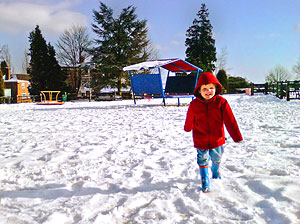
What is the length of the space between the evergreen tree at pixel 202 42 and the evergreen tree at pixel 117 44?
14.8 metres

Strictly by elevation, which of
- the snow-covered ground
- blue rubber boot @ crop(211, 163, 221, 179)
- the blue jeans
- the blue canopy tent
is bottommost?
the snow-covered ground

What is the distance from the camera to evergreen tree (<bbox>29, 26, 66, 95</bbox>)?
33.0m

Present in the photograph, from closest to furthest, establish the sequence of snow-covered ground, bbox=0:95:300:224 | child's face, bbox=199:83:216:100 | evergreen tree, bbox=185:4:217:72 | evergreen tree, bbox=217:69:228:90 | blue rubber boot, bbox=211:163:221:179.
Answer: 1. snow-covered ground, bbox=0:95:300:224
2. child's face, bbox=199:83:216:100
3. blue rubber boot, bbox=211:163:221:179
4. evergreen tree, bbox=217:69:228:90
5. evergreen tree, bbox=185:4:217:72

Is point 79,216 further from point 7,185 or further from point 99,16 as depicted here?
point 99,16

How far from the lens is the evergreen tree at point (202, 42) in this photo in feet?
156

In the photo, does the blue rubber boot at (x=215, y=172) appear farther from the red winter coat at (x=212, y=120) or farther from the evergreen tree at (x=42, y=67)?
the evergreen tree at (x=42, y=67)

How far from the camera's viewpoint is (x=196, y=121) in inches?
97.6

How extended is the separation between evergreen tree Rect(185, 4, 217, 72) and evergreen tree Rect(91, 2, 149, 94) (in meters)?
14.8

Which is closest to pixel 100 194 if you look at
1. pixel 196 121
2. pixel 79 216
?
pixel 79 216

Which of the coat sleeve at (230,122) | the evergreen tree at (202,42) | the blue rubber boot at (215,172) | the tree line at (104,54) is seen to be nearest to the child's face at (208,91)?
the coat sleeve at (230,122)

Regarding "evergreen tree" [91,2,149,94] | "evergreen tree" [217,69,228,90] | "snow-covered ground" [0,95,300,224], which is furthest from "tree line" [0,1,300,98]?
"snow-covered ground" [0,95,300,224]

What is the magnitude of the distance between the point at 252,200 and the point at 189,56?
47804 millimetres

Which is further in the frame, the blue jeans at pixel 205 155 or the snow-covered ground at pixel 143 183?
the blue jeans at pixel 205 155

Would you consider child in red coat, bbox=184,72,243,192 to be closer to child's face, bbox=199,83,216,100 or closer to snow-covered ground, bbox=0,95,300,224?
child's face, bbox=199,83,216,100
